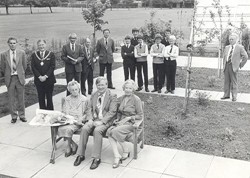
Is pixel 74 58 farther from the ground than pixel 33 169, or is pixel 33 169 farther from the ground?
pixel 74 58

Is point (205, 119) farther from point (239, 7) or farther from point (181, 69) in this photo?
point (239, 7)

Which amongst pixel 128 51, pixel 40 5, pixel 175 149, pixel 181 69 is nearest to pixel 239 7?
pixel 181 69

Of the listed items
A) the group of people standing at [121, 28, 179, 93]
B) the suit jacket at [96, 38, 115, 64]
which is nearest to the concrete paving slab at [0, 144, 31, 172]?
the suit jacket at [96, 38, 115, 64]

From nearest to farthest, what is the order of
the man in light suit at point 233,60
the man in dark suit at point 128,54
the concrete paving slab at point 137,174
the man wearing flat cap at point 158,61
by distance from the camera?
1. the concrete paving slab at point 137,174
2. the man in light suit at point 233,60
3. the man wearing flat cap at point 158,61
4. the man in dark suit at point 128,54

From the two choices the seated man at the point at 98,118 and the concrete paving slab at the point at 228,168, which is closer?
the concrete paving slab at the point at 228,168

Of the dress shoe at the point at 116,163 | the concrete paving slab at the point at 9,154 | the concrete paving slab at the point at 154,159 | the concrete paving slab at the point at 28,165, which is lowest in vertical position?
the concrete paving slab at the point at 154,159

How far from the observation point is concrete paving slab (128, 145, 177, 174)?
6.10 m

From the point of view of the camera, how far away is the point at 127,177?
18.9 ft

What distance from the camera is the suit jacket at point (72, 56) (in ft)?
31.8

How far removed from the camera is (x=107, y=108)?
655 centimetres

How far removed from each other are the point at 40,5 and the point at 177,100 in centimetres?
6228

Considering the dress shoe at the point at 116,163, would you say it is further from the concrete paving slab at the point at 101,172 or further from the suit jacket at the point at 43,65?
the suit jacket at the point at 43,65

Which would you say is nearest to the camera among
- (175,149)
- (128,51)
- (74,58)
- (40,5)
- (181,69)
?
(175,149)

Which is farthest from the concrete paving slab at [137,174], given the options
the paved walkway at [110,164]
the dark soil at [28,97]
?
the dark soil at [28,97]
